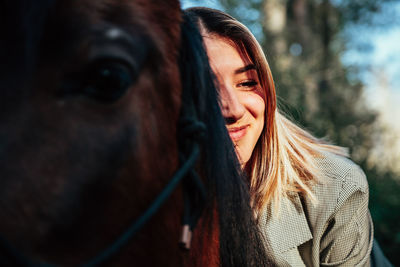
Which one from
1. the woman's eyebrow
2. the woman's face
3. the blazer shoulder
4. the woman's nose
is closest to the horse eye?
the woman's nose

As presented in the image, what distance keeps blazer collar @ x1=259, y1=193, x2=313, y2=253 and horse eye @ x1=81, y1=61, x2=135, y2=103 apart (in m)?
1.30

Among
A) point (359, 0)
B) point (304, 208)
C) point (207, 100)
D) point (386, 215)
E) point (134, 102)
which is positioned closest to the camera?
point (134, 102)

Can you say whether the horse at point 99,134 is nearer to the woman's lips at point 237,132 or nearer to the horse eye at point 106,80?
the horse eye at point 106,80

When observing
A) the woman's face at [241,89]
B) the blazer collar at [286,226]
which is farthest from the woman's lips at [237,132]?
the blazer collar at [286,226]

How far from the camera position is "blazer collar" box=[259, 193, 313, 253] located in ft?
6.86

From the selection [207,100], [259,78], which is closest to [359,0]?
[259,78]

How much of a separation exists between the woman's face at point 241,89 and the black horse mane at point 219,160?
69cm

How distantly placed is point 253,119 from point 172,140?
110cm

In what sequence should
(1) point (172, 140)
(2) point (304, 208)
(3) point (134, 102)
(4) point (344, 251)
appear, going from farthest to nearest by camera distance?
(2) point (304, 208)
(4) point (344, 251)
(1) point (172, 140)
(3) point (134, 102)

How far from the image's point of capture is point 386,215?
575 cm

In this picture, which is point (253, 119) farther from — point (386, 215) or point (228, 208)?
point (386, 215)

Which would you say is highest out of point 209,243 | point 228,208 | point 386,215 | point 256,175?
point 228,208

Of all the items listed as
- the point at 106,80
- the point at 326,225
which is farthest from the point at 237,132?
the point at 106,80

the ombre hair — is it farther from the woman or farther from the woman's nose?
the woman's nose
